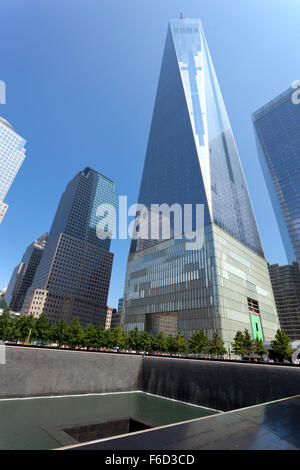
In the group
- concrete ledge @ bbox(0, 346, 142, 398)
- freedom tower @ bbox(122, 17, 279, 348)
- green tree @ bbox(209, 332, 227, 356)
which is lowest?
concrete ledge @ bbox(0, 346, 142, 398)

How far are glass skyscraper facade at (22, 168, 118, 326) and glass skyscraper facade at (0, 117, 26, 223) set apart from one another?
55.7m

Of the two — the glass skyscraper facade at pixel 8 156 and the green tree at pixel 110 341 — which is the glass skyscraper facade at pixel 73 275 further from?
the green tree at pixel 110 341

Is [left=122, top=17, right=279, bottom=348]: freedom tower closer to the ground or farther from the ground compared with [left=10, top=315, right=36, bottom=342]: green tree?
farther from the ground

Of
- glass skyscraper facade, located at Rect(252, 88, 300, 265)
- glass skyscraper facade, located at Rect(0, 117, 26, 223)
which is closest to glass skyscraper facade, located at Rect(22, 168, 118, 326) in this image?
glass skyscraper facade, located at Rect(0, 117, 26, 223)

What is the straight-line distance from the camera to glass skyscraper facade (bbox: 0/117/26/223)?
398 ft

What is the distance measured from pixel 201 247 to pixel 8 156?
116220 millimetres

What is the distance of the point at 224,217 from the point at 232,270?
18611 mm

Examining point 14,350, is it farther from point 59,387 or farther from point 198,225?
point 198,225

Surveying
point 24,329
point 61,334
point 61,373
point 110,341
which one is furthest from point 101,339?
point 61,373

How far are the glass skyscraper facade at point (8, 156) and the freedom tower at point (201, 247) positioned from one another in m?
71.5

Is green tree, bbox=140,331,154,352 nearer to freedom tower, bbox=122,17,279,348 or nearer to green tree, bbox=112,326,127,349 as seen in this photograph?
green tree, bbox=112,326,127,349

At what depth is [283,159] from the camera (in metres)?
145

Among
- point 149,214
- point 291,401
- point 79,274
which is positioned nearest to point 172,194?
point 149,214

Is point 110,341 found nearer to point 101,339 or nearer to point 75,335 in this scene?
point 101,339
